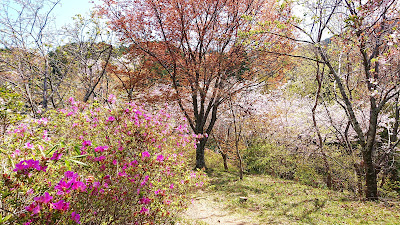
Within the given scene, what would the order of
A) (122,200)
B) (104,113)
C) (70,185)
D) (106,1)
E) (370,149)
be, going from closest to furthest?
(70,185), (122,200), (104,113), (370,149), (106,1)

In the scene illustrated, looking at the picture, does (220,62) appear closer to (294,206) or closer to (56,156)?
(294,206)

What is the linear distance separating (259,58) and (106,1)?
6.81m

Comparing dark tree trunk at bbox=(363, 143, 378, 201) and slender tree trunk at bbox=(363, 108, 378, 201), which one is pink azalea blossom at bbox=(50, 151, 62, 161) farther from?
dark tree trunk at bbox=(363, 143, 378, 201)

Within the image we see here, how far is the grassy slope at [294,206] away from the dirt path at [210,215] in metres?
0.25

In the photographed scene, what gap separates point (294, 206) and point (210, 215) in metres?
2.61

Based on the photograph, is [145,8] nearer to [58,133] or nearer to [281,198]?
[58,133]

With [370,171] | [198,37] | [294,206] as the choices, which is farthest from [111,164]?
[198,37]

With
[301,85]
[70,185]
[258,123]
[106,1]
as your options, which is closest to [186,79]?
[106,1]

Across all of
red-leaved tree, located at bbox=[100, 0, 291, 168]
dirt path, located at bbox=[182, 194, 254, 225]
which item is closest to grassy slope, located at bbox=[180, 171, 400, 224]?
dirt path, located at bbox=[182, 194, 254, 225]

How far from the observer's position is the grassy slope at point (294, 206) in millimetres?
5305

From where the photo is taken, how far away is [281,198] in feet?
24.4

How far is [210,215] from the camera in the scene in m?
5.96

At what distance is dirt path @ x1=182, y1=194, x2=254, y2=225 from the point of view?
5297mm

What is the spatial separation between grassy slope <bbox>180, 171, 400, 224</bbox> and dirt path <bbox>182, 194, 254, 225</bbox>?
0.82ft
